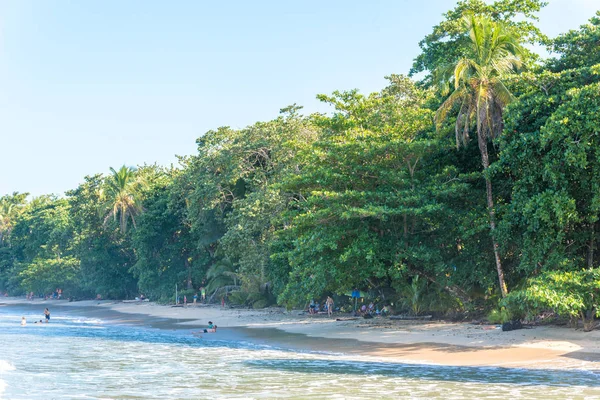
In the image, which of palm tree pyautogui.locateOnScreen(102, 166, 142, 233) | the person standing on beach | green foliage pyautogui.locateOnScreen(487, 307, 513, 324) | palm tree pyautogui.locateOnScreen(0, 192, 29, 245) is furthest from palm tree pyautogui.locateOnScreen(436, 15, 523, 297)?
palm tree pyautogui.locateOnScreen(0, 192, 29, 245)

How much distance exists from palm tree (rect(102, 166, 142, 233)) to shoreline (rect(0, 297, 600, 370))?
21.5m

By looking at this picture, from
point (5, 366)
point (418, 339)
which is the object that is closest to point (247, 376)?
point (418, 339)

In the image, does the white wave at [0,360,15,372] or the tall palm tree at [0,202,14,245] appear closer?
the white wave at [0,360,15,372]

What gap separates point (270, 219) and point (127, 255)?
3459cm

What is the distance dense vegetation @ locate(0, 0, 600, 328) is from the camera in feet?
70.9

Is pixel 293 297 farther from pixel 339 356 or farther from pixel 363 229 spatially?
pixel 339 356

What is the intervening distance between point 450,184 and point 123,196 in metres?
40.8

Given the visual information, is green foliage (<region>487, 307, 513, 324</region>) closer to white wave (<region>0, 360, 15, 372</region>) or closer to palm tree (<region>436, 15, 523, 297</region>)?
palm tree (<region>436, 15, 523, 297</region>)

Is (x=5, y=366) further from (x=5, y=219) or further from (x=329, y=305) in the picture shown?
(x=5, y=219)

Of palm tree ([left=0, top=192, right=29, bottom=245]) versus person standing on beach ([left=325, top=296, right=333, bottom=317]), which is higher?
palm tree ([left=0, top=192, right=29, bottom=245])

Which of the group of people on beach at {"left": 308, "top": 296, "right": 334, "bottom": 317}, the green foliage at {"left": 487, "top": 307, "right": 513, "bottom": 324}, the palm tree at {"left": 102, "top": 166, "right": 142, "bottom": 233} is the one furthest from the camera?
the palm tree at {"left": 102, "top": 166, "right": 142, "bottom": 233}

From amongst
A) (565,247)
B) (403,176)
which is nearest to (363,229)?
(403,176)

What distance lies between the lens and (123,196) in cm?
6125

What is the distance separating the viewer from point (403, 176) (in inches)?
1126
